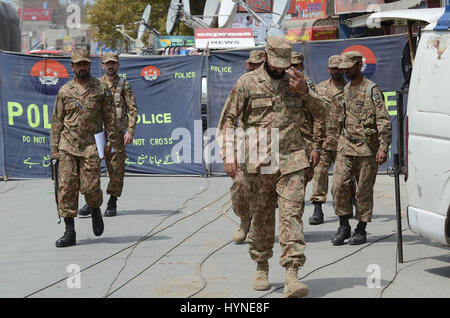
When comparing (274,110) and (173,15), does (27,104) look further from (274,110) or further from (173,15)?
(173,15)

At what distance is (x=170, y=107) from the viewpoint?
48.6 ft

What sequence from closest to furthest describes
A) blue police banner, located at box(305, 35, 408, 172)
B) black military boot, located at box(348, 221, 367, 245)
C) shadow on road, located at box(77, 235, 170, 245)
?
black military boot, located at box(348, 221, 367, 245), shadow on road, located at box(77, 235, 170, 245), blue police banner, located at box(305, 35, 408, 172)

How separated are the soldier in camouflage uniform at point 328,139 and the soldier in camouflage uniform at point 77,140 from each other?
2.55m

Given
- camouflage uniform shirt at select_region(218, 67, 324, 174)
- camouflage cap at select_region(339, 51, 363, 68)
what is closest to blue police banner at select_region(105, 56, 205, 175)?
camouflage cap at select_region(339, 51, 363, 68)

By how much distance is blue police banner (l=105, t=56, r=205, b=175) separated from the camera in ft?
48.3

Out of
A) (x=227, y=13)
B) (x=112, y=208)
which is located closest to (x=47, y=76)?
(x=112, y=208)

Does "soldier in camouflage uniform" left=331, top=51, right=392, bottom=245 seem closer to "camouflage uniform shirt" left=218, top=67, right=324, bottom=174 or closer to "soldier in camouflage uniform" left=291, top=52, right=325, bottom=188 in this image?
"soldier in camouflage uniform" left=291, top=52, right=325, bottom=188

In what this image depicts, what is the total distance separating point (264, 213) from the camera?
6.34 meters

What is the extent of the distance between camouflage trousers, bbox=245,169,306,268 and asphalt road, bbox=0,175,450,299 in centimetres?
35

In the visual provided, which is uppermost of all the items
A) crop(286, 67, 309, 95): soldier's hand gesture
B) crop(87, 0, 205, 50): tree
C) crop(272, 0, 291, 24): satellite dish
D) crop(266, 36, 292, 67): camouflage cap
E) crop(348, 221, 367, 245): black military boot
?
crop(87, 0, 205, 50): tree

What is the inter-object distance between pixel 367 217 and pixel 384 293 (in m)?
2.06

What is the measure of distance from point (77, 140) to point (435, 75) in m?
3.95

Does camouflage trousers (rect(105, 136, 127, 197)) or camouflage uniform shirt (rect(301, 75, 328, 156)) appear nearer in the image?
camouflage uniform shirt (rect(301, 75, 328, 156))
